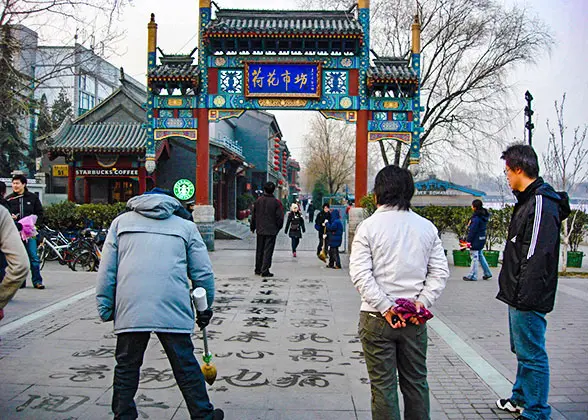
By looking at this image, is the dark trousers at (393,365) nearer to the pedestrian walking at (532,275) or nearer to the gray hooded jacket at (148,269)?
the pedestrian walking at (532,275)

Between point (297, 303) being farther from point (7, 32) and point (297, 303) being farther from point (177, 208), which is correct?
point (7, 32)

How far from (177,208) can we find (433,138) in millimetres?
20963

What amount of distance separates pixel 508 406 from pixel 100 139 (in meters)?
20.7

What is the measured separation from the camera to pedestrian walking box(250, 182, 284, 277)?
36.6 ft

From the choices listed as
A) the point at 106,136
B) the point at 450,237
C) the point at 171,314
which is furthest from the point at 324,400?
the point at 106,136

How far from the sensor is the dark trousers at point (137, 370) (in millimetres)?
3449

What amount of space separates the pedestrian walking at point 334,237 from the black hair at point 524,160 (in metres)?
8.62

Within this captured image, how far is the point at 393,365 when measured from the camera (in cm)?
329

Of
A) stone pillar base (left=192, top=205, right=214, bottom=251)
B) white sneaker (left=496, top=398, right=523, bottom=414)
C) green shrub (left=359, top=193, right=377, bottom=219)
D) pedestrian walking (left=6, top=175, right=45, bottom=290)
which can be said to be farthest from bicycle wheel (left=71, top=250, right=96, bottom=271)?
white sneaker (left=496, top=398, right=523, bottom=414)

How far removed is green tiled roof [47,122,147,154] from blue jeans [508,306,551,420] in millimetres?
19510

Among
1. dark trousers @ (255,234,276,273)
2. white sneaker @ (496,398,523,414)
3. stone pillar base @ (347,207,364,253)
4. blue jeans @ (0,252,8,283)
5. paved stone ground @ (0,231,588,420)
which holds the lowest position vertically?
paved stone ground @ (0,231,588,420)

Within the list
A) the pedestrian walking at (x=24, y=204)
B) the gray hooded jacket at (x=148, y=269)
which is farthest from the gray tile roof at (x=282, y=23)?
the gray hooded jacket at (x=148, y=269)

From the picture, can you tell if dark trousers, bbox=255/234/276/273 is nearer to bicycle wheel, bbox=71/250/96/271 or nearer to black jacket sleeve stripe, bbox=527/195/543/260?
bicycle wheel, bbox=71/250/96/271

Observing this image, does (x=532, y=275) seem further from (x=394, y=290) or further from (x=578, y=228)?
(x=578, y=228)
